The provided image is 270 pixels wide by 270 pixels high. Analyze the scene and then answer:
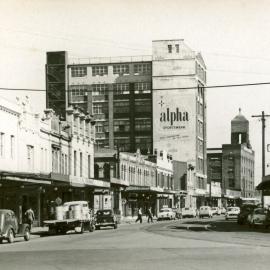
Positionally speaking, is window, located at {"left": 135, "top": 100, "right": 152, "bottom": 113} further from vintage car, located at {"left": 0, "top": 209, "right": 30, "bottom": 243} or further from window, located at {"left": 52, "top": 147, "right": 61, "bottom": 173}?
vintage car, located at {"left": 0, "top": 209, "right": 30, "bottom": 243}

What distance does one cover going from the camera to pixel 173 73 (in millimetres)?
115500

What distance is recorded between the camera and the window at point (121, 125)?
12088 cm

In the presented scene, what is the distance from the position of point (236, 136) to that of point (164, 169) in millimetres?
85763

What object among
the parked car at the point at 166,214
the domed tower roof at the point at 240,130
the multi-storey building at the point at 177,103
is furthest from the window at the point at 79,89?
the domed tower roof at the point at 240,130

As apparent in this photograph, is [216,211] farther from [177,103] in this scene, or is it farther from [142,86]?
[142,86]

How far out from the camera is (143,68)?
11831cm

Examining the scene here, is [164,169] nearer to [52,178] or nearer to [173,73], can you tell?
[173,73]

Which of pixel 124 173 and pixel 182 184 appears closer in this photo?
pixel 124 173

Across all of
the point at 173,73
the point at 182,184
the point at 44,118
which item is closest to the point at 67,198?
the point at 44,118

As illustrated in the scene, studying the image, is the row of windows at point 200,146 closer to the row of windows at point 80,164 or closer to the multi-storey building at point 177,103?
the multi-storey building at point 177,103

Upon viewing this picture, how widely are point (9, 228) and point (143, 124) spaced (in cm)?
8904

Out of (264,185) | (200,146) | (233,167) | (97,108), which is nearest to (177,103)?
(200,146)

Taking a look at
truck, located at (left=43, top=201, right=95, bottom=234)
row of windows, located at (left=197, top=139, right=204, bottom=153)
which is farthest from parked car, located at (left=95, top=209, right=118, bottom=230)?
row of windows, located at (left=197, top=139, right=204, bottom=153)

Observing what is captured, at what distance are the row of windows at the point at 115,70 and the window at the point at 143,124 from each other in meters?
8.10
